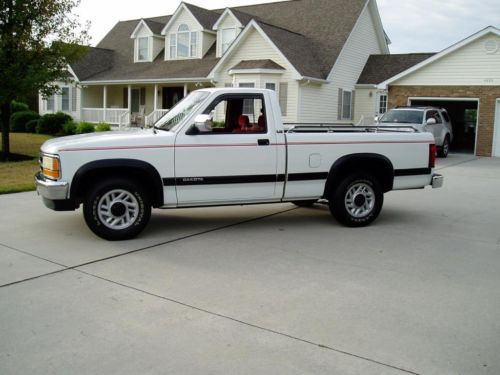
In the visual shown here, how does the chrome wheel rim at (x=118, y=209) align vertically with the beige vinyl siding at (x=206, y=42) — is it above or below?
below

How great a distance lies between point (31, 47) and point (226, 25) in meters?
14.9

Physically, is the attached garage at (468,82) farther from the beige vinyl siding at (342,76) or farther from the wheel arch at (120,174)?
the wheel arch at (120,174)

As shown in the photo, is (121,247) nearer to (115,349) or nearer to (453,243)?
(115,349)

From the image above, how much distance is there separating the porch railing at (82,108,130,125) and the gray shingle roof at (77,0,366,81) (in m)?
2.09

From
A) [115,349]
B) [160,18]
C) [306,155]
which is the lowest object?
[115,349]

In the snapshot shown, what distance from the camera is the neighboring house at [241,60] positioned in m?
26.3

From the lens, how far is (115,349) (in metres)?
4.09

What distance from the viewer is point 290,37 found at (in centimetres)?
2770

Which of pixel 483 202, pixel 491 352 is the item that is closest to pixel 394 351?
pixel 491 352

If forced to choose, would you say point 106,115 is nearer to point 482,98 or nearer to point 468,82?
point 468,82

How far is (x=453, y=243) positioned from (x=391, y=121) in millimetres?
13962

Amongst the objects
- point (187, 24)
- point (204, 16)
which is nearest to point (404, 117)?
point (204, 16)

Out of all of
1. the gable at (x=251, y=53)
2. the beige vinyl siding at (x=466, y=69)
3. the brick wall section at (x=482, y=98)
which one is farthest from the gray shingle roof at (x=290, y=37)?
the brick wall section at (x=482, y=98)

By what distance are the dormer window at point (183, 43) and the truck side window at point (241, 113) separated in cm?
2409
